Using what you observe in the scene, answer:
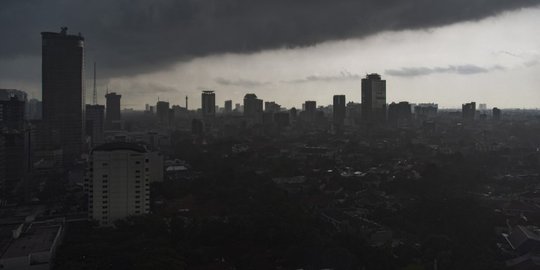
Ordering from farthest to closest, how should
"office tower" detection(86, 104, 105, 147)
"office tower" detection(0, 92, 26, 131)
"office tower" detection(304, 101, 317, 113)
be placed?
"office tower" detection(304, 101, 317, 113) < "office tower" detection(86, 104, 105, 147) < "office tower" detection(0, 92, 26, 131)

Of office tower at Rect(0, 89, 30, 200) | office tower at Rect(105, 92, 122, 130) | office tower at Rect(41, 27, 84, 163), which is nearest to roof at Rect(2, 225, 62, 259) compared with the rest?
office tower at Rect(0, 89, 30, 200)

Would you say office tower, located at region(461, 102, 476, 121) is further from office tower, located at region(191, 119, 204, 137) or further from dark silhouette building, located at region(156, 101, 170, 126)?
dark silhouette building, located at region(156, 101, 170, 126)

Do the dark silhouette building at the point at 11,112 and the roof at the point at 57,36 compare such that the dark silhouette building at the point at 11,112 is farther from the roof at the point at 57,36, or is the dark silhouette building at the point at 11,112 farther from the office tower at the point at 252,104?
the office tower at the point at 252,104

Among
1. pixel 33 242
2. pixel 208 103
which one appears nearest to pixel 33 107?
pixel 208 103

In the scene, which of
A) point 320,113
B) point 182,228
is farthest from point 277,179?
point 320,113

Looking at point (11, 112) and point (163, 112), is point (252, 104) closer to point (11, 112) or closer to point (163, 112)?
point (163, 112)

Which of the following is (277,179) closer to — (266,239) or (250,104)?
(266,239)
